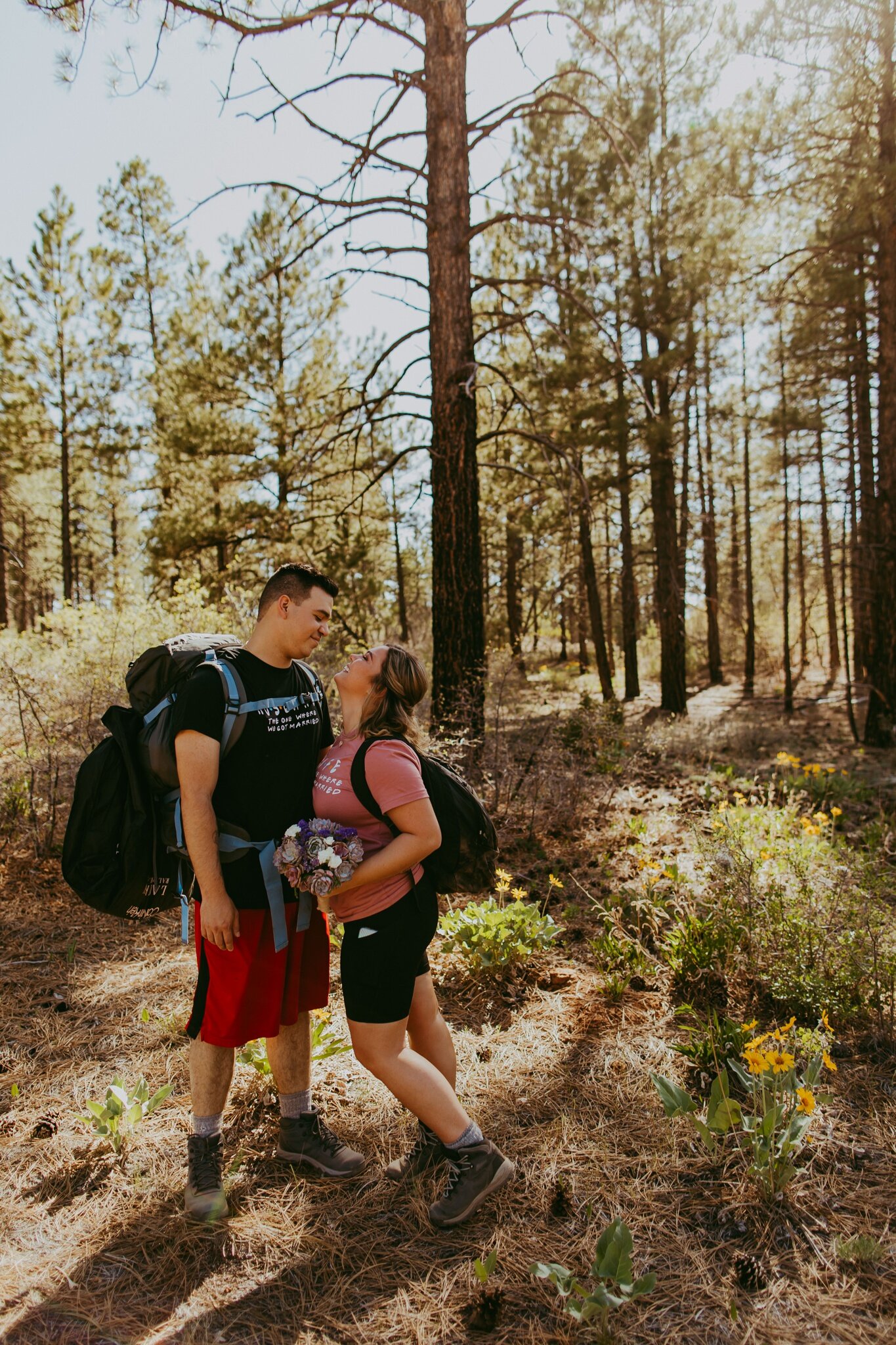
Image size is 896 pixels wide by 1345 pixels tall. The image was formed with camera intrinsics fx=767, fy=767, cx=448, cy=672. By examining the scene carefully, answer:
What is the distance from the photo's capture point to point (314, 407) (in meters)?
12.3

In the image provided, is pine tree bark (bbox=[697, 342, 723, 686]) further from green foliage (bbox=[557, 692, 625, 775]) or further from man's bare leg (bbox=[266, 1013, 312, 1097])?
man's bare leg (bbox=[266, 1013, 312, 1097])

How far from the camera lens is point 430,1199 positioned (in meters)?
2.38

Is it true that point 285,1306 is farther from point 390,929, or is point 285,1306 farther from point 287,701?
point 287,701

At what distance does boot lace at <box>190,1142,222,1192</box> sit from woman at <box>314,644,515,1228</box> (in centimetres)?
62

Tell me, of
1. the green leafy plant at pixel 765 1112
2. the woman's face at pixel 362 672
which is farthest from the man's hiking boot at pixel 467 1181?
the woman's face at pixel 362 672

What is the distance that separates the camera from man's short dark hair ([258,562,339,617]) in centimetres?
247

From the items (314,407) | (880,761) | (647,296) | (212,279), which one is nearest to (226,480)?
(314,407)

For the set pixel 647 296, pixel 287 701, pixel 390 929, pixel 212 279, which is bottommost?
pixel 390 929

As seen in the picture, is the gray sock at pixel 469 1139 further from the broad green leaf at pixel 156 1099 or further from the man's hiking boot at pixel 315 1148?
the broad green leaf at pixel 156 1099

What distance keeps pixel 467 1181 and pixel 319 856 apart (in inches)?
41.9

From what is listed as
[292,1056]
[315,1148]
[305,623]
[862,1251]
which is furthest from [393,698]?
[862,1251]

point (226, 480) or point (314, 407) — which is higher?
point (314, 407)

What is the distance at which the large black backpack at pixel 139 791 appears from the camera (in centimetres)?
232

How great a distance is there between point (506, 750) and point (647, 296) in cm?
973
